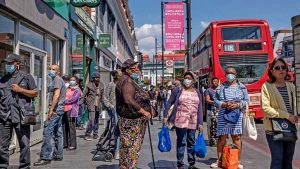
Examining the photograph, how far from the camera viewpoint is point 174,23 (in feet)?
52.1

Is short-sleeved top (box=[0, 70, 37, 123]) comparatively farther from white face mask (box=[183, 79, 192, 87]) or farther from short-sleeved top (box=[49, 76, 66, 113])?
white face mask (box=[183, 79, 192, 87])

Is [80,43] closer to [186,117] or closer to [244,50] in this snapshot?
[244,50]

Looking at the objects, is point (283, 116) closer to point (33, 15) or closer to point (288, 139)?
point (288, 139)

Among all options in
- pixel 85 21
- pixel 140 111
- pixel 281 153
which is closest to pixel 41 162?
pixel 140 111

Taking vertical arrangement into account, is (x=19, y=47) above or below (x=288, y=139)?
above

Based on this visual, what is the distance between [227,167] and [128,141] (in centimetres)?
219

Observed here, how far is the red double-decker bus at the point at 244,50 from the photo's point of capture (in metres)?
15.7

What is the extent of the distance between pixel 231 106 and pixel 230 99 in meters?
0.15

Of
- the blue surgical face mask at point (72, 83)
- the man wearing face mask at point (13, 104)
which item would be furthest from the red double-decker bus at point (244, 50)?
the man wearing face mask at point (13, 104)

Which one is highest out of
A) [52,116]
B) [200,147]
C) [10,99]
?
[10,99]

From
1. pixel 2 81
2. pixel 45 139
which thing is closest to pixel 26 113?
pixel 2 81

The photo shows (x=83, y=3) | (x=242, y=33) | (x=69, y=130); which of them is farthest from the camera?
(x=242, y=33)

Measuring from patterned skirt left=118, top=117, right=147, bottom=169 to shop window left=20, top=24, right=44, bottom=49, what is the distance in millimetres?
4737

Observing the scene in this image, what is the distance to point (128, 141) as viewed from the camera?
16.5 feet
